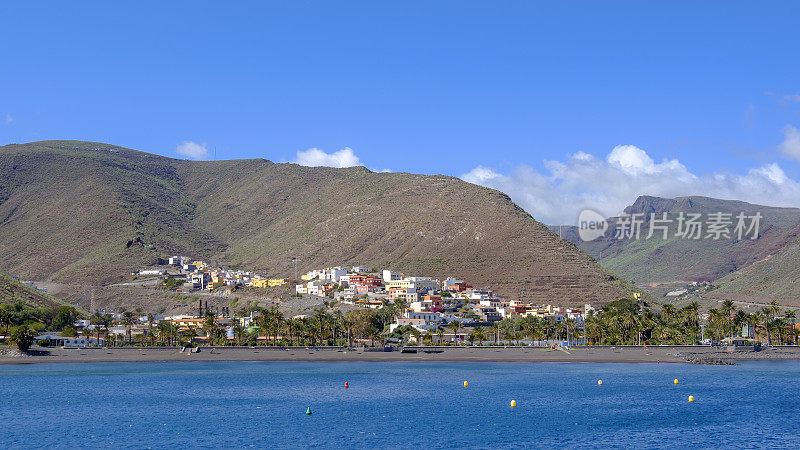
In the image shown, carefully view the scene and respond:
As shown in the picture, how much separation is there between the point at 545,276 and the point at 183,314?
80245mm

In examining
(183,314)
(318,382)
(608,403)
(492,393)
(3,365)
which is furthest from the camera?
(183,314)

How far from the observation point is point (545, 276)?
193 m

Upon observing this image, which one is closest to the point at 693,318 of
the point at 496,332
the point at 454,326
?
the point at 496,332

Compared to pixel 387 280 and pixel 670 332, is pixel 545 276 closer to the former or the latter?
pixel 387 280

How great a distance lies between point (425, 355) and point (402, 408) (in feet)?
190

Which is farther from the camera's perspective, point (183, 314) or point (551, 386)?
point (183, 314)

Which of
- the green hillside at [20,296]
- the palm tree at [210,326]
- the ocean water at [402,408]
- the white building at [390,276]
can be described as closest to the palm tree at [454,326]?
the palm tree at [210,326]

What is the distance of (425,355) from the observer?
123 m

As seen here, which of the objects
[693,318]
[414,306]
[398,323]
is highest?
[414,306]

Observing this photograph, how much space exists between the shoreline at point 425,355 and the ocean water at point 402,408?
1301 cm

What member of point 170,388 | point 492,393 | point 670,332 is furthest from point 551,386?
point 670,332

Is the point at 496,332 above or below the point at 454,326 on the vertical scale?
below

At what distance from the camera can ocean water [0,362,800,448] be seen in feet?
169

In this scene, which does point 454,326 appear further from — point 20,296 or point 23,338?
point 20,296
